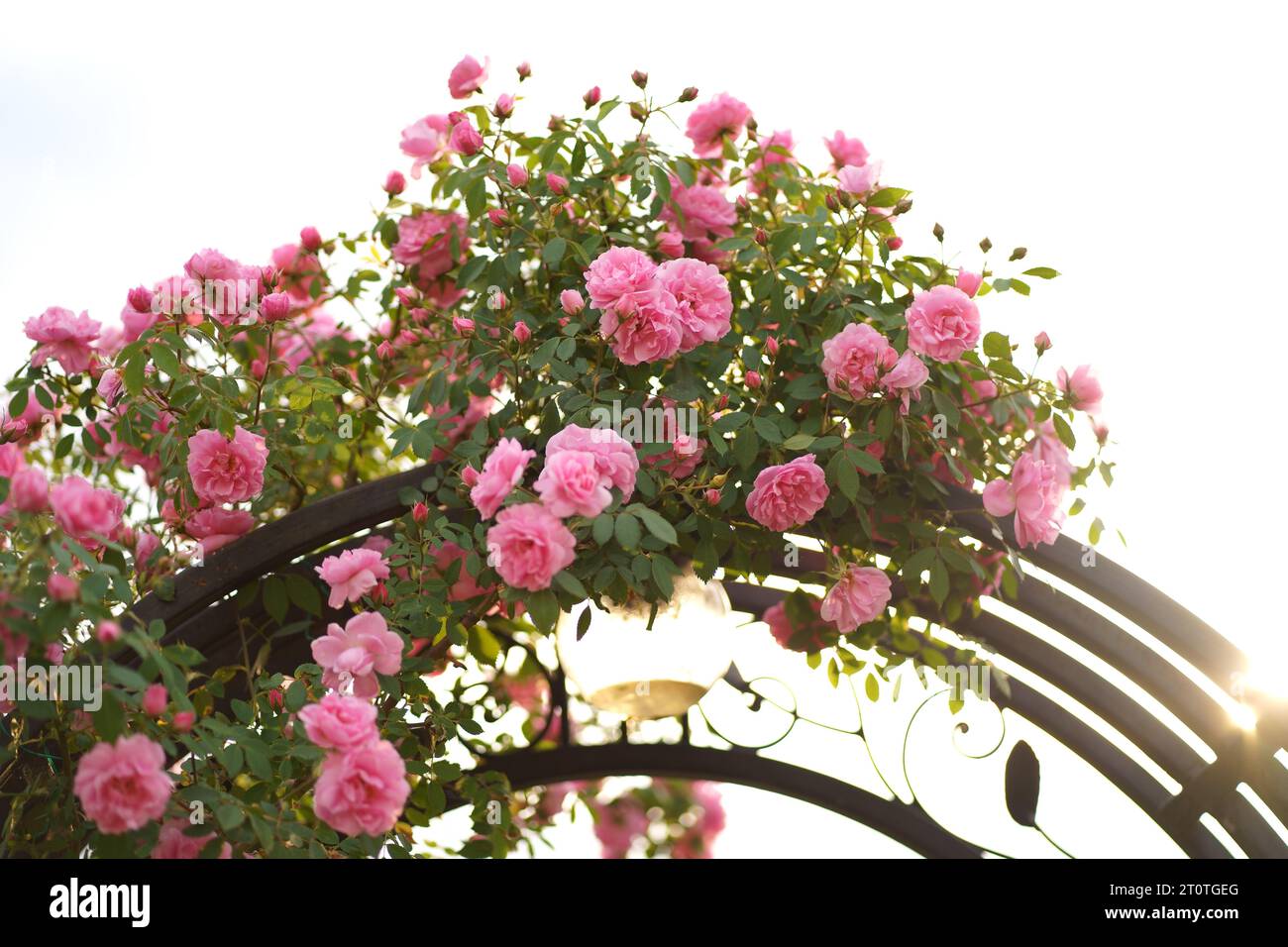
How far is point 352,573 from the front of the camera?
5.69 feet

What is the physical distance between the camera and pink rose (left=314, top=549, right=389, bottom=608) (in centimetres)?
172

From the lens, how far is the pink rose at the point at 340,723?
1.39 meters

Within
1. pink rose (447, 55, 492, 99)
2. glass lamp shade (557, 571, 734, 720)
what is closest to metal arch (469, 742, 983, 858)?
glass lamp shade (557, 571, 734, 720)

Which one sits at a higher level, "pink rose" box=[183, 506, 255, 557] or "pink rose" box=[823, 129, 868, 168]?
"pink rose" box=[823, 129, 868, 168]

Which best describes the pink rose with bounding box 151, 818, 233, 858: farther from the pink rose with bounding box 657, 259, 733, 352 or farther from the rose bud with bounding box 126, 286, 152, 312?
the pink rose with bounding box 657, 259, 733, 352

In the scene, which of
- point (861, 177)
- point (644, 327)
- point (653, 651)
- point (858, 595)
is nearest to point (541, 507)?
point (644, 327)

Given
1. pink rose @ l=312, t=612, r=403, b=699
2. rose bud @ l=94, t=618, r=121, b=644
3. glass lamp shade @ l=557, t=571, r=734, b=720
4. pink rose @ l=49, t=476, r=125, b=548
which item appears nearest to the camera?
rose bud @ l=94, t=618, r=121, b=644

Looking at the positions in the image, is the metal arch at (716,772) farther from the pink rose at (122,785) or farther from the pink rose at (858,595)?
the pink rose at (122,785)

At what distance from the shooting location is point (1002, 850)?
7.14ft

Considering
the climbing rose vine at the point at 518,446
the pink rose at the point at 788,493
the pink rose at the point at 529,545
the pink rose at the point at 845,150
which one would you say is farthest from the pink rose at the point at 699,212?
the pink rose at the point at 529,545

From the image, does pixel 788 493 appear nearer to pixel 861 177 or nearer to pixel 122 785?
pixel 861 177

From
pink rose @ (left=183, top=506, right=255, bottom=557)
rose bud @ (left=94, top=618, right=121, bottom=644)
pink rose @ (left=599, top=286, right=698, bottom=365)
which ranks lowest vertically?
rose bud @ (left=94, top=618, right=121, bottom=644)

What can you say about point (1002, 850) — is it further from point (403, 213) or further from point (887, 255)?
point (403, 213)
